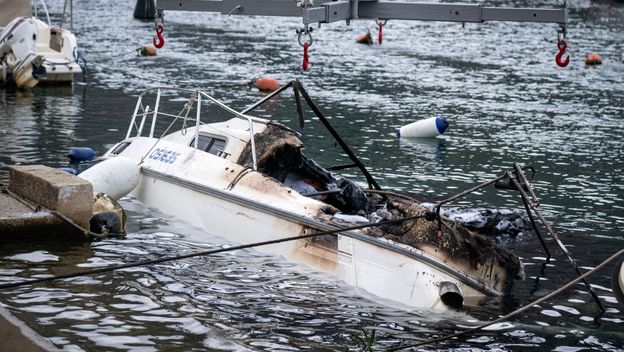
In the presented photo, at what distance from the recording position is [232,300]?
11516mm

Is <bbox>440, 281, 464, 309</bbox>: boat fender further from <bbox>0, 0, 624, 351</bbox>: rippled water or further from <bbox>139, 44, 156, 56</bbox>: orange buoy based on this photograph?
<bbox>139, 44, 156, 56</bbox>: orange buoy

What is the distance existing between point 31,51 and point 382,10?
40.3 ft

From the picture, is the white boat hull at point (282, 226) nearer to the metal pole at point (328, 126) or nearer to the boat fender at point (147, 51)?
the metal pole at point (328, 126)

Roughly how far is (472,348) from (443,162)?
9.77 m

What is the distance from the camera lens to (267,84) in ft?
90.5

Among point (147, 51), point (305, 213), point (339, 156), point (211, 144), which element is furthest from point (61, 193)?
point (147, 51)

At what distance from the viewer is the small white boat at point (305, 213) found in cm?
1140

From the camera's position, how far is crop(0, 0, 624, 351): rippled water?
35.4ft

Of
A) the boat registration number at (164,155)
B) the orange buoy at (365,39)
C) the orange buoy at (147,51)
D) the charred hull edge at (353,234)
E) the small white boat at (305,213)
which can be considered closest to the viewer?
the charred hull edge at (353,234)

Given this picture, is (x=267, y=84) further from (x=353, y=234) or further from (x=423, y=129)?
(x=353, y=234)

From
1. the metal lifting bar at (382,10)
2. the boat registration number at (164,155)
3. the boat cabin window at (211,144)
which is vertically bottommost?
the boat registration number at (164,155)

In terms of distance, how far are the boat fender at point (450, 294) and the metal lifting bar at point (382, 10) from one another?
16.3ft

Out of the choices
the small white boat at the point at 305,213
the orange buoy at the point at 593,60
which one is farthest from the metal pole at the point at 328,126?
the orange buoy at the point at 593,60

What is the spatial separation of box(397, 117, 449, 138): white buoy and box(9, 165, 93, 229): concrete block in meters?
9.47
